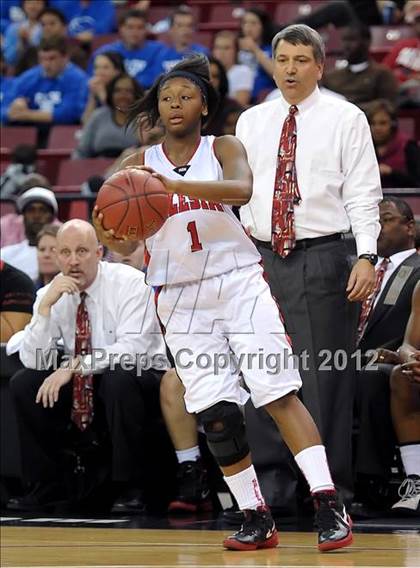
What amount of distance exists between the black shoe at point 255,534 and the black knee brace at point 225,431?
0.23 meters

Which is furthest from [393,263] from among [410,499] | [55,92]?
[55,92]

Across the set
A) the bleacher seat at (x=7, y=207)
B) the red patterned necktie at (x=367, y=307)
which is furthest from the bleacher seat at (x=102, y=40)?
the red patterned necktie at (x=367, y=307)

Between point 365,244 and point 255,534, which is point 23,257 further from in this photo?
point 255,534

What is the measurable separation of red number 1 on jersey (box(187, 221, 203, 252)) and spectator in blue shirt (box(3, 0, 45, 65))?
9.69 meters

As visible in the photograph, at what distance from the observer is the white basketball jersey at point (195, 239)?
5.09 m

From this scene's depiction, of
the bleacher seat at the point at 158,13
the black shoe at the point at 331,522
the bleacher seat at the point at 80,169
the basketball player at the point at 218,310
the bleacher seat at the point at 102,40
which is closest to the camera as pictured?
the black shoe at the point at 331,522

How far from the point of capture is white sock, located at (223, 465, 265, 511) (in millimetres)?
5125

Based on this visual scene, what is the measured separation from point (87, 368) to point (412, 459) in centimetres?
177

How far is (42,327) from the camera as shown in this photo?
22.9 ft

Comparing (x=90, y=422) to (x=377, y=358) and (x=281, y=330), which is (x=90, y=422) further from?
(x=281, y=330)

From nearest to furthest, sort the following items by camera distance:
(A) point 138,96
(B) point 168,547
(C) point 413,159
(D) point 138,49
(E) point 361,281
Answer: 1. (B) point 168,547
2. (E) point 361,281
3. (C) point 413,159
4. (A) point 138,96
5. (D) point 138,49

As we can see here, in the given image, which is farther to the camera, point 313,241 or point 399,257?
point 399,257

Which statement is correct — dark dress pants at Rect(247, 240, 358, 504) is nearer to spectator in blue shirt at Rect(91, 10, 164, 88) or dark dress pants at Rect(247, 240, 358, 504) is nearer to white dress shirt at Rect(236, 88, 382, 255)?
white dress shirt at Rect(236, 88, 382, 255)

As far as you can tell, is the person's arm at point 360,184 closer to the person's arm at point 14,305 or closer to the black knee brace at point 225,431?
the black knee brace at point 225,431
